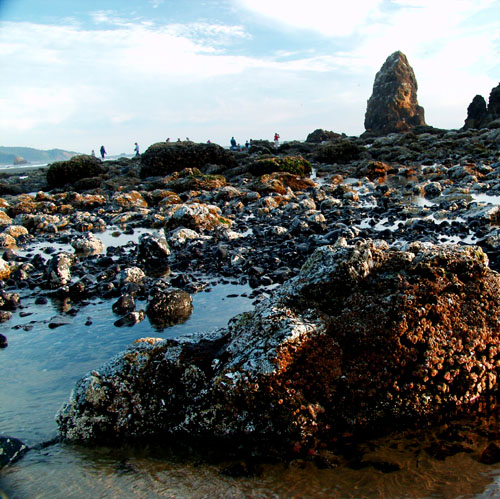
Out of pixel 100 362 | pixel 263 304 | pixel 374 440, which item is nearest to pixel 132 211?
pixel 100 362

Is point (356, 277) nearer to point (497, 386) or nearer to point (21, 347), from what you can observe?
point (497, 386)

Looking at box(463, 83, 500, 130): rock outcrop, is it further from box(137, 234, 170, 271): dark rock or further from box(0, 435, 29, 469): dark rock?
box(0, 435, 29, 469): dark rock

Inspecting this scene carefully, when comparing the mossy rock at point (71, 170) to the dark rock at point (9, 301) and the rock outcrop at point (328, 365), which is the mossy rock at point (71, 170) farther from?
the rock outcrop at point (328, 365)

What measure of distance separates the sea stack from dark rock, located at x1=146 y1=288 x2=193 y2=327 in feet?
273

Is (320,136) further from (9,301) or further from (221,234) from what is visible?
(9,301)

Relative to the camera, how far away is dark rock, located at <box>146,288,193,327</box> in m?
7.35

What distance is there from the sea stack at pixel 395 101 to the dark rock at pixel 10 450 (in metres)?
87.1

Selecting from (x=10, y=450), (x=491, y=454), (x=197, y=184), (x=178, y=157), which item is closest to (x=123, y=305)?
(x=10, y=450)

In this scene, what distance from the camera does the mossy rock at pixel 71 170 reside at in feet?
111

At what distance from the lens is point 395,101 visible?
273ft

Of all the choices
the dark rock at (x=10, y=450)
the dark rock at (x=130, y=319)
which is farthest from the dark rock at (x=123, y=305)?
the dark rock at (x=10, y=450)

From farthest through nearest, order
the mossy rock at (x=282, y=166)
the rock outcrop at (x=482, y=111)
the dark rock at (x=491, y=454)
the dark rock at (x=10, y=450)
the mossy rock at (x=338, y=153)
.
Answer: the rock outcrop at (x=482, y=111) < the mossy rock at (x=338, y=153) < the mossy rock at (x=282, y=166) < the dark rock at (x=10, y=450) < the dark rock at (x=491, y=454)

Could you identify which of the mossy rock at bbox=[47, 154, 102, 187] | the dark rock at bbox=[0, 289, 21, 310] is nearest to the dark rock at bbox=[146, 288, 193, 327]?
the dark rock at bbox=[0, 289, 21, 310]

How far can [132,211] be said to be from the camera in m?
19.9
